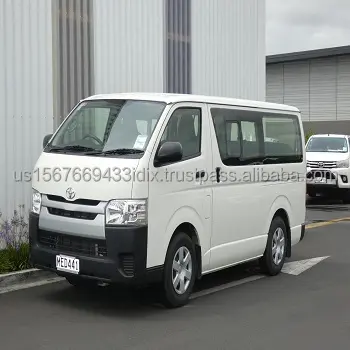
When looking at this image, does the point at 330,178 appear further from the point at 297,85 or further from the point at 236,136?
the point at 297,85

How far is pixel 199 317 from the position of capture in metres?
5.98

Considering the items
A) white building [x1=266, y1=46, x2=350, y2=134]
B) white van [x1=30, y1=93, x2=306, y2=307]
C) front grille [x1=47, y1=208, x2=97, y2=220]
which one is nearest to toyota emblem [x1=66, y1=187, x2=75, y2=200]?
white van [x1=30, y1=93, x2=306, y2=307]

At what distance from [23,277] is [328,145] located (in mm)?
12882

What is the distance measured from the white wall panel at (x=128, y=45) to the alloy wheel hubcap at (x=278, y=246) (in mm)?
3935

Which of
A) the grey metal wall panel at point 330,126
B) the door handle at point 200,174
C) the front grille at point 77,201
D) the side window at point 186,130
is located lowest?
the front grille at point 77,201

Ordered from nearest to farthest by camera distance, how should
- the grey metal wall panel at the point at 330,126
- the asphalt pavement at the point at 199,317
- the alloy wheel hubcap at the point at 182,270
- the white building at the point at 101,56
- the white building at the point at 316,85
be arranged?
the asphalt pavement at the point at 199,317, the alloy wheel hubcap at the point at 182,270, the white building at the point at 101,56, the white building at the point at 316,85, the grey metal wall panel at the point at 330,126

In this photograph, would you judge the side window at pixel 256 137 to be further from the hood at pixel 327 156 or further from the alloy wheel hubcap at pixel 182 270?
the hood at pixel 327 156

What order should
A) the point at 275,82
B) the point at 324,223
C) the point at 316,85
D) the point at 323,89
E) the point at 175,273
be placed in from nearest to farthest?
the point at 175,273 < the point at 324,223 < the point at 323,89 < the point at 316,85 < the point at 275,82

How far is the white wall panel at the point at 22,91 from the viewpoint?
854 centimetres

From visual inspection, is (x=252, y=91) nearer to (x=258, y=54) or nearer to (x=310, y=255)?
(x=258, y=54)

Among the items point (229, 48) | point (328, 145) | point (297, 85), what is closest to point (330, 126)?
point (297, 85)

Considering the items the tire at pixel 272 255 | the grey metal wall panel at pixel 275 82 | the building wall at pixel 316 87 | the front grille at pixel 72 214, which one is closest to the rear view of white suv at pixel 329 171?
the tire at pixel 272 255

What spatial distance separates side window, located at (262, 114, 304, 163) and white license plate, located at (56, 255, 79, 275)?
3099mm

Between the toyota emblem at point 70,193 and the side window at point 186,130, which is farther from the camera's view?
the side window at point 186,130
